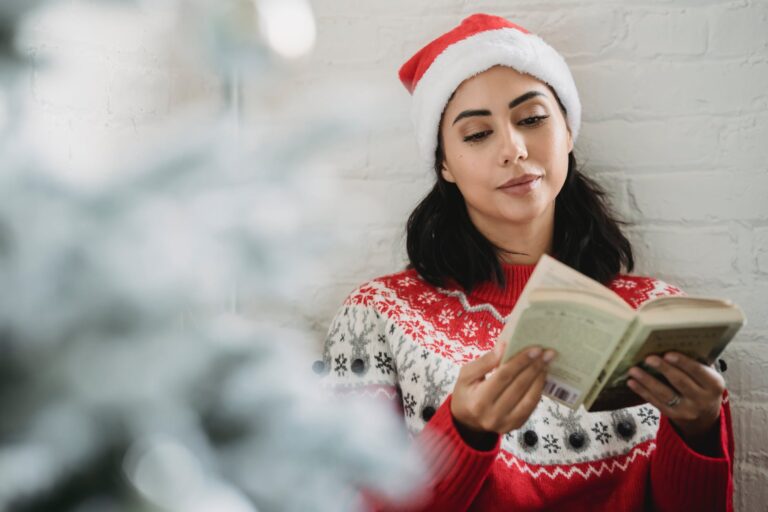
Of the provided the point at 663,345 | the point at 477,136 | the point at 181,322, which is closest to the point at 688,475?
the point at 663,345

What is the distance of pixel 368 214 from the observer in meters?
Result: 0.35

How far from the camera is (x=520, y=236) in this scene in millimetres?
1340

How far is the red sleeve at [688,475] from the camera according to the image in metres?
1.02

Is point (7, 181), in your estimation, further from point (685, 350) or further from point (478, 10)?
point (478, 10)

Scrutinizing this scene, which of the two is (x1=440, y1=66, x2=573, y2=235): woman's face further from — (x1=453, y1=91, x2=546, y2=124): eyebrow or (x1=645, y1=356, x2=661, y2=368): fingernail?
(x1=645, y1=356, x2=661, y2=368): fingernail

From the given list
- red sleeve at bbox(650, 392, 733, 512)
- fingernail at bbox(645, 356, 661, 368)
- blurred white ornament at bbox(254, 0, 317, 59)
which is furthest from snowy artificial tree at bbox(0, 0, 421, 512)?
red sleeve at bbox(650, 392, 733, 512)

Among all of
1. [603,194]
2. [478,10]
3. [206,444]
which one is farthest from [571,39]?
[206,444]

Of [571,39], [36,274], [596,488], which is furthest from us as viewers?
[571,39]

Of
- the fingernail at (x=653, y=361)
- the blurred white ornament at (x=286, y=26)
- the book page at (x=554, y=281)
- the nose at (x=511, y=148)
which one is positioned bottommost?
the fingernail at (x=653, y=361)

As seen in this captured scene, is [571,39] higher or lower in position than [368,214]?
higher

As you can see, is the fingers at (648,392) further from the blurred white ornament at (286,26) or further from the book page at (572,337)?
the blurred white ornament at (286,26)

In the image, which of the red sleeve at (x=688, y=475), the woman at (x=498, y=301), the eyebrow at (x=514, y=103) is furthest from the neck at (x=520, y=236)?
the red sleeve at (x=688, y=475)

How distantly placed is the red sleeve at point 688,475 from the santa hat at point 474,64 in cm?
63

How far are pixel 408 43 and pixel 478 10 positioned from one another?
0.17m
